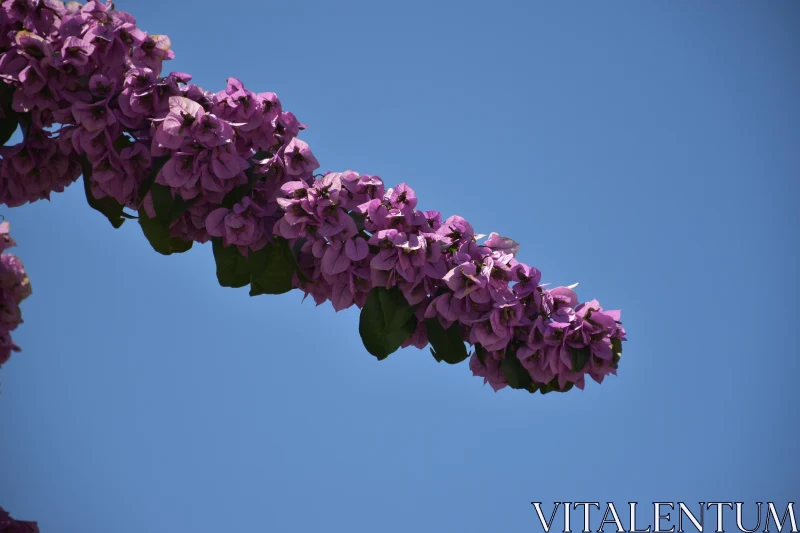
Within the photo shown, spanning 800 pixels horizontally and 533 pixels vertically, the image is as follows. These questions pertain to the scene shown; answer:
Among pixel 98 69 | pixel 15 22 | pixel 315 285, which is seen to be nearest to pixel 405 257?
pixel 315 285

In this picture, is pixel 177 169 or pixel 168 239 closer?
pixel 177 169

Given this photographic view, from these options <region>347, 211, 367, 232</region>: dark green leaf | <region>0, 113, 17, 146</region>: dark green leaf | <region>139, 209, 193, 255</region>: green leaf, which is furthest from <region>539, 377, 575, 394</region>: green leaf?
<region>0, 113, 17, 146</region>: dark green leaf

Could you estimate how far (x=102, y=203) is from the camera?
6.13 feet

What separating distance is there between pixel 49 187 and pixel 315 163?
0.66 meters

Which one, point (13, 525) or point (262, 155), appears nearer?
point (13, 525)

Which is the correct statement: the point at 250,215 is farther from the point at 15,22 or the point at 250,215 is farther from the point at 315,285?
the point at 15,22

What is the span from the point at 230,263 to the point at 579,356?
2.57 ft

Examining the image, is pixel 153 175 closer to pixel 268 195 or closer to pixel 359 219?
pixel 268 195

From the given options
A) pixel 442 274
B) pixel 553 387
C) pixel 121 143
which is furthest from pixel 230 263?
pixel 553 387

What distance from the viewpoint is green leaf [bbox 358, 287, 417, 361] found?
1768 millimetres

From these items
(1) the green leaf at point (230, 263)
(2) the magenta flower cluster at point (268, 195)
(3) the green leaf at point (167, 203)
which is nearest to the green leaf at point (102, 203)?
(2) the magenta flower cluster at point (268, 195)

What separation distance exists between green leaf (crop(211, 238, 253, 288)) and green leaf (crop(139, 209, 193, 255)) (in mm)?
108

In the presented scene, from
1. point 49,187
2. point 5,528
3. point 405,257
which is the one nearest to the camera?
point 5,528

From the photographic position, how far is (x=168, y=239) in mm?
1886
